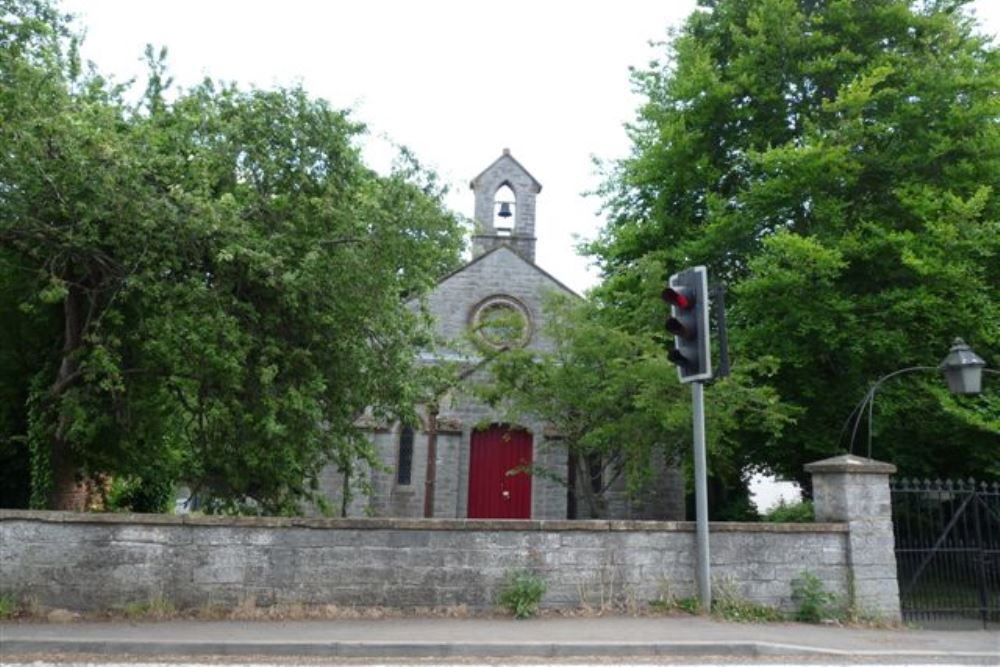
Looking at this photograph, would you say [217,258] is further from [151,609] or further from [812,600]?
[812,600]

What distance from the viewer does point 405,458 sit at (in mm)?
20031

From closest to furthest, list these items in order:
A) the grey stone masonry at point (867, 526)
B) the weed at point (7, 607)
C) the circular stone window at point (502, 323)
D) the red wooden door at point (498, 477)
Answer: the weed at point (7, 607)
the grey stone masonry at point (867, 526)
the circular stone window at point (502, 323)
the red wooden door at point (498, 477)

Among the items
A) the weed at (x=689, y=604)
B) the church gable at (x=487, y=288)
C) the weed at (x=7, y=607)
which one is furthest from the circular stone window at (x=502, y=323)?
the weed at (x=7, y=607)

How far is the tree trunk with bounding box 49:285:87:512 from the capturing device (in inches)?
420

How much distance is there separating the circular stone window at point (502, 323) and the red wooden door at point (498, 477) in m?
2.82

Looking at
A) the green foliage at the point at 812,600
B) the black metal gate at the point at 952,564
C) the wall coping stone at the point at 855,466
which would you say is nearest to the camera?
the green foliage at the point at 812,600

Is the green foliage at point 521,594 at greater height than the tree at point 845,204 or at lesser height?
lesser

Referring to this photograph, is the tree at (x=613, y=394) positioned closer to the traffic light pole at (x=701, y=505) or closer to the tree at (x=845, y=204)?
the tree at (x=845, y=204)

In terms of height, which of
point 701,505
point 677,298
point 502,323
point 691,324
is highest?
point 502,323

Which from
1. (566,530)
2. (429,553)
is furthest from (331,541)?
(566,530)

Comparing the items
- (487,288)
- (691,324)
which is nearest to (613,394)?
(691,324)

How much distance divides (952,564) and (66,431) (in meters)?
12.2

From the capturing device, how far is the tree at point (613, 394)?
1259cm

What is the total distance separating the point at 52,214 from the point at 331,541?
513cm
